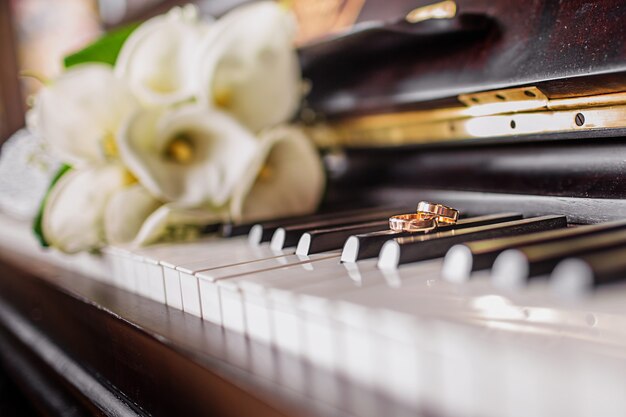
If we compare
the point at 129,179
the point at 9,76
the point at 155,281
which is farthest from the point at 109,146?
the point at 9,76

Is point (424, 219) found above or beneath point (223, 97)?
beneath

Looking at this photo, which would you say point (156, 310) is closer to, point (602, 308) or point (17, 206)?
point (602, 308)

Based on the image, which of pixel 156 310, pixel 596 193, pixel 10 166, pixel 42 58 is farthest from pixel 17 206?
pixel 42 58

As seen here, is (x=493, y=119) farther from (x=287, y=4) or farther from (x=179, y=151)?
(x=287, y=4)

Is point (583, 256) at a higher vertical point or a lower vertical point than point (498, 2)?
lower

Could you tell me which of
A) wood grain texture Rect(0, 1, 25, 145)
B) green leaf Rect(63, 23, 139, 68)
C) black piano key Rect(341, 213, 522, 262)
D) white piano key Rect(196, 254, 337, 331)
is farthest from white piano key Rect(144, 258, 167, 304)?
wood grain texture Rect(0, 1, 25, 145)

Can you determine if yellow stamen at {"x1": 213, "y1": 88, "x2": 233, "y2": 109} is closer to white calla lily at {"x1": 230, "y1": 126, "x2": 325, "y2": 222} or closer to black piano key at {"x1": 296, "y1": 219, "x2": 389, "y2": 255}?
white calla lily at {"x1": 230, "y1": 126, "x2": 325, "y2": 222}
